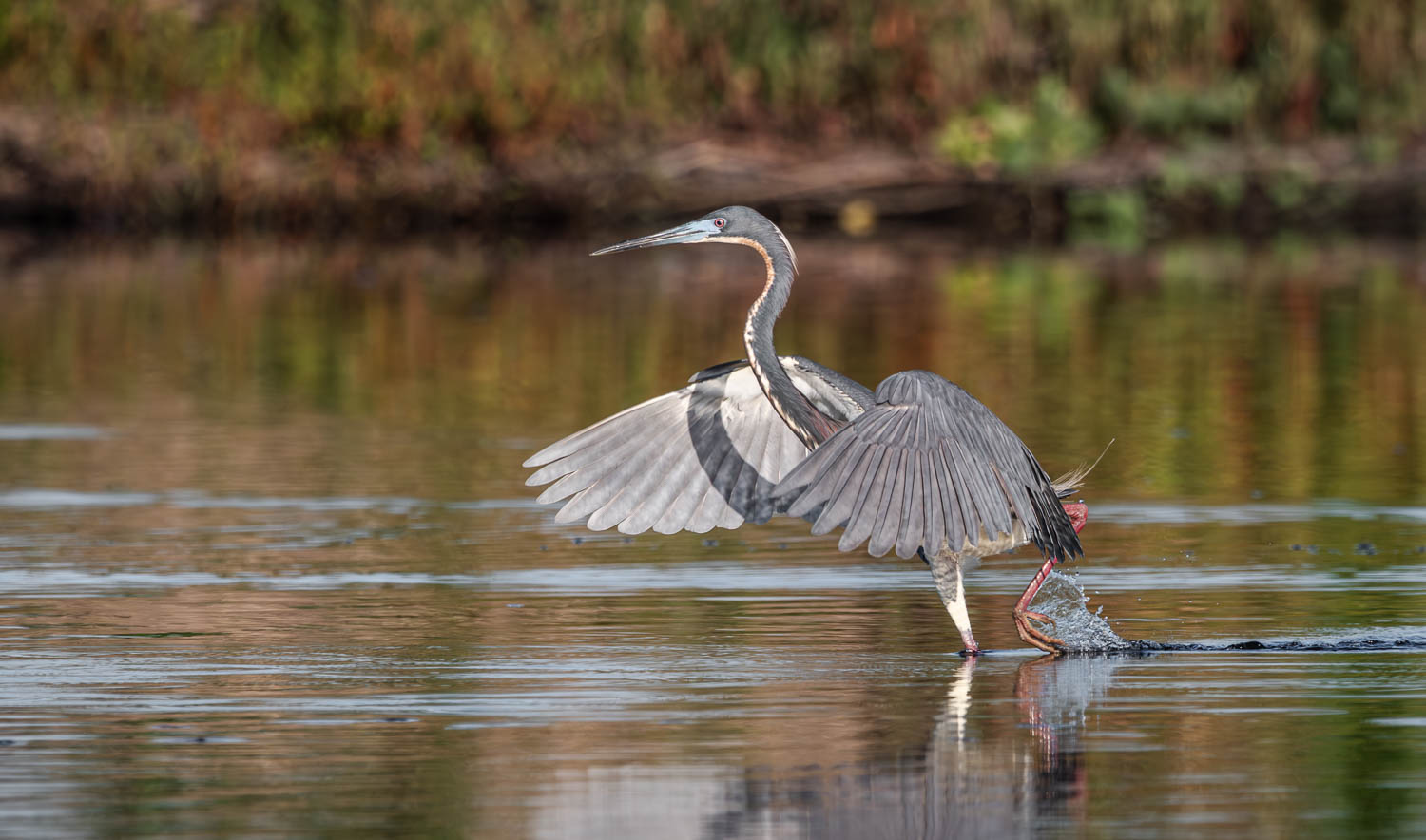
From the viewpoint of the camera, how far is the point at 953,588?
8.52m

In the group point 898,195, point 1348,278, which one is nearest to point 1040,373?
point 1348,278

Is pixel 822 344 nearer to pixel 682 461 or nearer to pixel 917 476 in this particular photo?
pixel 682 461

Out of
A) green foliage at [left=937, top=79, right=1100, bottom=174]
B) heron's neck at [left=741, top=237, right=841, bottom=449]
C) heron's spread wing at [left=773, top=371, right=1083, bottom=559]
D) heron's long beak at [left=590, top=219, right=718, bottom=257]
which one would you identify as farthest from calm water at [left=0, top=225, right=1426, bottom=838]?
green foliage at [left=937, top=79, right=1100, bottom=174]

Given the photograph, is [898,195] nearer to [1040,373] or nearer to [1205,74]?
[1205,74]

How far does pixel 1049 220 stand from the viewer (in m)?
36.3

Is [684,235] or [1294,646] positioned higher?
[684,235]

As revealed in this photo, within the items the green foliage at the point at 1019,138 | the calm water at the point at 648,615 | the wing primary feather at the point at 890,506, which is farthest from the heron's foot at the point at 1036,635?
the green foliage at the point at 1019,138

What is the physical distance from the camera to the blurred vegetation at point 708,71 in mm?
36344

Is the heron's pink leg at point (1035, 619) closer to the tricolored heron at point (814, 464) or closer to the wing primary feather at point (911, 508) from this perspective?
the tricolored heron at point (814, 464)

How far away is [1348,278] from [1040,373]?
9.62 m

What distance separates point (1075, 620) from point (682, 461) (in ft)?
4.91

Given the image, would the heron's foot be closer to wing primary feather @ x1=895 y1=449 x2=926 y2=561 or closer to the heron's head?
wing primary feather @ x1=895 y1=449 x2=926 y2=561

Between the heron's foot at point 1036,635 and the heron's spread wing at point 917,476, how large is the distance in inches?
18.5

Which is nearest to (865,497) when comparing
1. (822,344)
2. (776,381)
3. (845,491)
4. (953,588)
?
(845,491)
